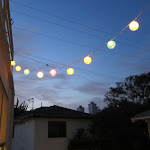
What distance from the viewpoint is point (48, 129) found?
436 inches

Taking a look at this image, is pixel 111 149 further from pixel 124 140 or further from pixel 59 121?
pixel 59 121

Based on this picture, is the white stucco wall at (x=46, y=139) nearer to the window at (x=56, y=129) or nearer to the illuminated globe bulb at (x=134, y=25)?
the window at (x=56, y=129)

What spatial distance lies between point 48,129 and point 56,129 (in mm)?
595

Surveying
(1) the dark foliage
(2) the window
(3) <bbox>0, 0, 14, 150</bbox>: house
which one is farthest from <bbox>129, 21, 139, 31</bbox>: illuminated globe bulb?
(2) the window

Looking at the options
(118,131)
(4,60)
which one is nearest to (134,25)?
(4,60)

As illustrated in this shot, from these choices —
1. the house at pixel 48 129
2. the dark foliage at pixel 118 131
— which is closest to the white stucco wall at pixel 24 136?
the house at pixel 48 129

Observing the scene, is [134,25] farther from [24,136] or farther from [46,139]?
[24,136]

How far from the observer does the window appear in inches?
440

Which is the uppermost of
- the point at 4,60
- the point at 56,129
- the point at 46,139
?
the point at 4,60

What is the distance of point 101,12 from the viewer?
7.57 meters

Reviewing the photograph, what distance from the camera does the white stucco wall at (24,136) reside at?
10.8 m

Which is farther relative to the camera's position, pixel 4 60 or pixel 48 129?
pixel 48 129

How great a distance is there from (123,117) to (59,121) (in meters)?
4.21

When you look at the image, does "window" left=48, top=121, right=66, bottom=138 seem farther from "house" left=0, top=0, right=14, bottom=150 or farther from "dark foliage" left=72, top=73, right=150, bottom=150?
"house" left=0, top=0, right=14, bottom=150
